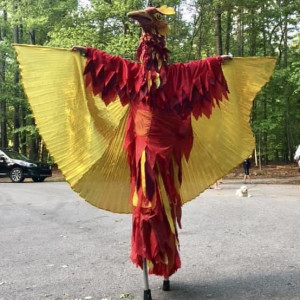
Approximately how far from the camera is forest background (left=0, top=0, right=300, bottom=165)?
21594 millimetres

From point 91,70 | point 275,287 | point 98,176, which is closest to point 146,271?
point 98,176

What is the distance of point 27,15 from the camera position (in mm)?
25484

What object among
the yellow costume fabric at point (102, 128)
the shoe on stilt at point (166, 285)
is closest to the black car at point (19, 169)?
the yellow costume fabric at point (102, 128)

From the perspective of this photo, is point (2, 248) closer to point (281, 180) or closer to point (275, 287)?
point (275, 287)

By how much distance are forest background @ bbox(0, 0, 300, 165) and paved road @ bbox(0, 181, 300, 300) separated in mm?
11563

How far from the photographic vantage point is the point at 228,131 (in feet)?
14.7

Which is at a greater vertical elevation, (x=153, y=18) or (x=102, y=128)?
(x=153, y=18)

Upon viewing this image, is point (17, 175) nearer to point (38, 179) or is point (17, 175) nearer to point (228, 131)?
point (38, 179)

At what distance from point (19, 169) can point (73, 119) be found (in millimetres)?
18706

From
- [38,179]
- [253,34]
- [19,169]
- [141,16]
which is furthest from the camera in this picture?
[253,34]

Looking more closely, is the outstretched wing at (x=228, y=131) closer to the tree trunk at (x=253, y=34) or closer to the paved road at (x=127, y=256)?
the paved road at (x=127, y=256)

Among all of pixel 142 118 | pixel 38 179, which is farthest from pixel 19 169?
pixel 142 118

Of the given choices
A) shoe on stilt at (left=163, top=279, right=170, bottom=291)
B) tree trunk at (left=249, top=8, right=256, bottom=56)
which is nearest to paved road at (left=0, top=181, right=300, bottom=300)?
shoe on stilt at (left=163, top=279, right=170, bottom=291)

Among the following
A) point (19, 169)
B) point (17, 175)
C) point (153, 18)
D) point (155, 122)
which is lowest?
point (17, 175)
